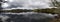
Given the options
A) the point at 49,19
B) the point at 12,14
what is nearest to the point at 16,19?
the point at 12,14

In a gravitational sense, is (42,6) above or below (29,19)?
above

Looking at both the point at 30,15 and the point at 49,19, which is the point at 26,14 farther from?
the point at 49,19

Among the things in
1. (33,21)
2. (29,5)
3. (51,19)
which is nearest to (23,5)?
(29,5)

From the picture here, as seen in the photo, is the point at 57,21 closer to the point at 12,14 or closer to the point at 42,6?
the point at 42,6

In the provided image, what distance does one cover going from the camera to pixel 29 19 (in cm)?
74

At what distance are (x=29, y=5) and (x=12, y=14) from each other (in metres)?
0.17

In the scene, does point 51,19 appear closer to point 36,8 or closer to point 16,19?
point 36,8

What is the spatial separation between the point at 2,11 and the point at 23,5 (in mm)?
189

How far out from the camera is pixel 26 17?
0.74 meters

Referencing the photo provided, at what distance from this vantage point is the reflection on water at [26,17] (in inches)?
28.6

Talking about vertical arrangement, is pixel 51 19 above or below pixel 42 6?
below

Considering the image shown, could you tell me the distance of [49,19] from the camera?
72cm

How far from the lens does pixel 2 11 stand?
2.35ft

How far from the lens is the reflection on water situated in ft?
2.38
